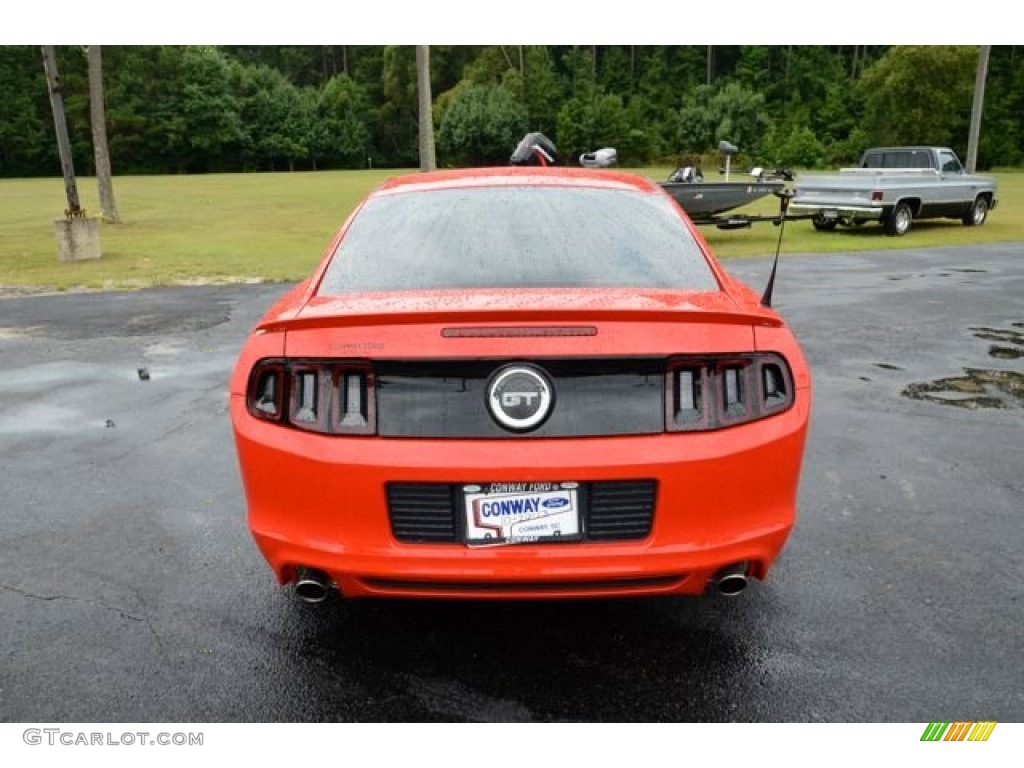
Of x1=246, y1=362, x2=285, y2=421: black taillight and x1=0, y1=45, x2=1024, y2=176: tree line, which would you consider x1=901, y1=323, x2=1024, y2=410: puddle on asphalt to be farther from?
x1=0, y1=45, x2=1024, y2=176: tree line

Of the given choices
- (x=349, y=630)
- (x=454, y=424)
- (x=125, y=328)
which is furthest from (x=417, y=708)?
(x=125, y=328)

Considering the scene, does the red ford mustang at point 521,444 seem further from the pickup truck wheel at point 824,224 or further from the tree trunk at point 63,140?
the pickup truck wheel at point 824,224

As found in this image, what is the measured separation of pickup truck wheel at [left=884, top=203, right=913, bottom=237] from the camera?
17766 millimetres

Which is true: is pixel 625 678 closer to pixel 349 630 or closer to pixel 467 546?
pixel 467 546

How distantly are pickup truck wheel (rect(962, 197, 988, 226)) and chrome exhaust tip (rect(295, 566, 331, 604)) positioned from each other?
21102 millimetres

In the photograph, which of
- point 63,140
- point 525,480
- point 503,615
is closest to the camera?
point 525,480

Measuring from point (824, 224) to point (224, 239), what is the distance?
536 inches

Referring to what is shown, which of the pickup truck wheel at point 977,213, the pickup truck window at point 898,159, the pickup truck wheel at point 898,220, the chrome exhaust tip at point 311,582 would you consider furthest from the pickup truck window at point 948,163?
the chrome exhaust tip at point 311,582

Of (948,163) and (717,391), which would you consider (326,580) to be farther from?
(948,163)

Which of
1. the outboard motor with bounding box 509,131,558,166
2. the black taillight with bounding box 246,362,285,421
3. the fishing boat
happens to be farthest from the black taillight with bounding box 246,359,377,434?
Answer: the fishing boat

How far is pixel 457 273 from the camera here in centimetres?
296

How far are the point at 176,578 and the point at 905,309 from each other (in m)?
8.73

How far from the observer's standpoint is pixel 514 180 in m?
3.73

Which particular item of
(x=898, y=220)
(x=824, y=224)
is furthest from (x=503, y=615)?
(x=824, y=224)
